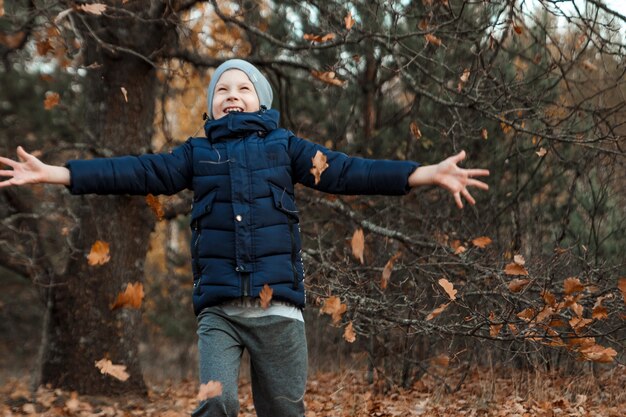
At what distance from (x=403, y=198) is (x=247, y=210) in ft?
13.4

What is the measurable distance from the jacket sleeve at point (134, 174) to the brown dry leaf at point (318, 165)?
51 centimetres

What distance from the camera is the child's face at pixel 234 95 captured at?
3.33 meters

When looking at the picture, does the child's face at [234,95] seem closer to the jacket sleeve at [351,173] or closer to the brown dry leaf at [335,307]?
the jacket sleeve at [351,173]

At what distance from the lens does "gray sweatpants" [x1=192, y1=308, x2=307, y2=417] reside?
2.96m

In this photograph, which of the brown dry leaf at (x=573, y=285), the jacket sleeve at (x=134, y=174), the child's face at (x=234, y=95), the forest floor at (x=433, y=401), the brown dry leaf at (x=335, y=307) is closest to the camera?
the jacket sleeve at (x=134, y=174)

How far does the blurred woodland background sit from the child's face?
1.46 meters

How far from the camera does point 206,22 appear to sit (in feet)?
30.1

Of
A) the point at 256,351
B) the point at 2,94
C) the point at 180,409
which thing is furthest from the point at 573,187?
the point at 2,94

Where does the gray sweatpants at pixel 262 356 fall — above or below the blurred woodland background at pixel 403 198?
below

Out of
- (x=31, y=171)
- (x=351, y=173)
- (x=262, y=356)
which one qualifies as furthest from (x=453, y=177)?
(x=31, y=171)

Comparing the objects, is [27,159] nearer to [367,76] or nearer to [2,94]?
[367,76]

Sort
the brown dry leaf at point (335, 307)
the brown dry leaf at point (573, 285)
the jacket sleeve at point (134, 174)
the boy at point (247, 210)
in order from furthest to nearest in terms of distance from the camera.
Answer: the brown dry leaf at point (335, 307), the brown dry leaf at point (573, 285), the jacket sleeve at point (134, 174), the boy at point (247, 210)

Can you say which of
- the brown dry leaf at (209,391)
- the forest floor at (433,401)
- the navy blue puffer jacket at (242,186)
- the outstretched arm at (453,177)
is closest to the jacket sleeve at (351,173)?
the navy blue puffer jacket at (242,186)

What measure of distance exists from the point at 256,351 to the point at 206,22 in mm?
6784
